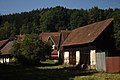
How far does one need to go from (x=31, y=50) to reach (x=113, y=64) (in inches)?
833

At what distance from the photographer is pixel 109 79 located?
78.4 ft

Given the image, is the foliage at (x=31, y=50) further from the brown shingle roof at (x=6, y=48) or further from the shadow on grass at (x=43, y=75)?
the brown shingle roof at (x=6, y=48)

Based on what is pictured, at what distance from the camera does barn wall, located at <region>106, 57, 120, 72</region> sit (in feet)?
100

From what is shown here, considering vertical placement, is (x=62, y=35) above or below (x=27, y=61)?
above

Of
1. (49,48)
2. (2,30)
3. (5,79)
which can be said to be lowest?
(5,79)

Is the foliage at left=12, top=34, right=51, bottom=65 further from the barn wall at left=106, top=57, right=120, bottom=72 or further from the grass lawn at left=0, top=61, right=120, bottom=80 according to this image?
the barn wall at left=106, top=57, right=120, bottom=72

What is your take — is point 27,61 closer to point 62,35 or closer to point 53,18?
point 62,35

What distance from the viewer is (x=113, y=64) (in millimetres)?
30766

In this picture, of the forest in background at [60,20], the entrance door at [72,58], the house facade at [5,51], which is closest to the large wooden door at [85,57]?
the entrance door at [72,58]

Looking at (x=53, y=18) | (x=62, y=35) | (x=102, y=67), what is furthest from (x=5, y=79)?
(x=53, y=18)

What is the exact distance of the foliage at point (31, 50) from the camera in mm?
48562

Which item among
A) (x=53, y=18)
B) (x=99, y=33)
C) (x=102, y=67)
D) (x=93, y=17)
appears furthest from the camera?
(x=53, y=18)

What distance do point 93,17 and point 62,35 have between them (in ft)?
A: 239

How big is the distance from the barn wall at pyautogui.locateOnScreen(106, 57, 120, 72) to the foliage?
1948 cm
